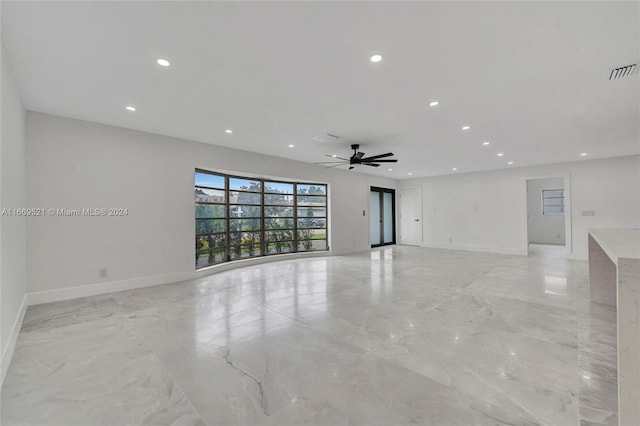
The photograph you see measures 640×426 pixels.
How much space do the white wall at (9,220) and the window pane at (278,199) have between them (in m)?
4.62

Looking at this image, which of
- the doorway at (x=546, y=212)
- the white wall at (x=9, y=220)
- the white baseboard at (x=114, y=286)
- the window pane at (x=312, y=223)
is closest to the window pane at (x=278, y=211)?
the window pane at (x=312, y=223)

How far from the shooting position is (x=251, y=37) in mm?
2225

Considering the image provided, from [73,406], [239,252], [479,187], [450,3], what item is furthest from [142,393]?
[479,187]

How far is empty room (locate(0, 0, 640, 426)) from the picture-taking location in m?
1.87

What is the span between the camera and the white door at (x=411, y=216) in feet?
34.7

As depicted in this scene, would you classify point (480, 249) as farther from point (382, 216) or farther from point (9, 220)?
point (9, 220)

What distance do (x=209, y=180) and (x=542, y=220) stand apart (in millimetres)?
12641

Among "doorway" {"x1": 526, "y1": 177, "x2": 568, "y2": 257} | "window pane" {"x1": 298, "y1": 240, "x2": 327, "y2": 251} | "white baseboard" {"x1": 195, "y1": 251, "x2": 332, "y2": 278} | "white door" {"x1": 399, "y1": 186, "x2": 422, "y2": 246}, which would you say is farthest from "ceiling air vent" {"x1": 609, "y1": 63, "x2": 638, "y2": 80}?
"doorway" {"x1": 526, "y1": 177, "x2": 568, "y2": 257}

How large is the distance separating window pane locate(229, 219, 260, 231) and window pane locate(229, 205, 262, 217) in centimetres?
13

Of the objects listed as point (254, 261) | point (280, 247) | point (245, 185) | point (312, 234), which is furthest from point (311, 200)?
point (254, 261)

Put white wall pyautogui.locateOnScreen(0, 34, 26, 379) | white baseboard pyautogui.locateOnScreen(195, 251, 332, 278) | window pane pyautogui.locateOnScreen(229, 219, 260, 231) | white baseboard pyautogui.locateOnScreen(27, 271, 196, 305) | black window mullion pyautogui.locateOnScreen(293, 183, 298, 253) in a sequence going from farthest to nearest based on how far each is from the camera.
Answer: black window mullion pyautogui.locateOnScreen(293, 183, 298, 253), window pane pyautogui.locateOnScreen(229, 219, 260, 231), white baseboard pyautogui.locateOnScreen(195, 251, 332, 278), white baseboard pyautogui.locateOnScreen(27, 271, 196, 305), white wall pyautogui.locateOnScreen(0, 34, 26, 379)

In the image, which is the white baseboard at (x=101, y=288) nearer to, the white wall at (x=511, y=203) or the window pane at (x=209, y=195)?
the window pane at (x=209, y=195)

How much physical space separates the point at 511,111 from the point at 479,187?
598 cm

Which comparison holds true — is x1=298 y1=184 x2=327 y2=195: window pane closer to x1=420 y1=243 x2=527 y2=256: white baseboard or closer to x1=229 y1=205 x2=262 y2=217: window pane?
x1=229 y1=205 x2=262 y2=217: window pane
